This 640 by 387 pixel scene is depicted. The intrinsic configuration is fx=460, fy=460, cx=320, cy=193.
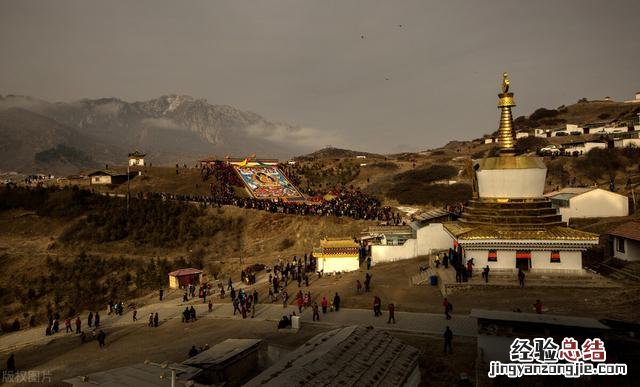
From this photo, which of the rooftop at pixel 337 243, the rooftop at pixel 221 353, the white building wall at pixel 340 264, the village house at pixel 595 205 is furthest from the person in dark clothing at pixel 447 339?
the village house at pixel 595 205

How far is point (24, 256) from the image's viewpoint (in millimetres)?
42469

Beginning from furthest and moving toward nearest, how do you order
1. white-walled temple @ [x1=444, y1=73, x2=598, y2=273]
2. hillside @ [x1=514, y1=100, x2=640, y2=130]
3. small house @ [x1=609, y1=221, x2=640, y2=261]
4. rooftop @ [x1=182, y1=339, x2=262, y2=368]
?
hillside @ [x1=514, y1=100, x2=640, y2=130], small house @ [x1=609, y1=221, x2=640, y2=261], white-walled temple @ [x1=444, y1=73, x2=598, y2=273], rooftop @ [x1=182, y1=339, x2=262, y2=368]

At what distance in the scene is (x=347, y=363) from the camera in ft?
35.4

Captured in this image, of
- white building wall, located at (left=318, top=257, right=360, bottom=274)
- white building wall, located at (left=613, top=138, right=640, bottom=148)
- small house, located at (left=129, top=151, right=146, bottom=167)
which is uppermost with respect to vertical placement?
small house, located at (left=129, top=151, right=146, bottom=167)

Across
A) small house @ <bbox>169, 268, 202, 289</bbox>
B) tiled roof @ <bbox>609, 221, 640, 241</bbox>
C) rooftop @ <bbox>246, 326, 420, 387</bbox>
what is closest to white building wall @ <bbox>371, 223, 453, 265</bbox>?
tiled roof @ <bbox>609, 221, 640, 241</bbox>

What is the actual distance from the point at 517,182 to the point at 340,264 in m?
12.5

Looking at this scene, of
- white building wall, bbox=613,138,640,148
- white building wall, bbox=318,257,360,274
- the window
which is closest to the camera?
the window

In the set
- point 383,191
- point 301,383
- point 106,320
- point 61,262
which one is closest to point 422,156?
point 383,191

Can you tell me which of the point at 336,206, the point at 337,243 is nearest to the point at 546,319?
the point at 337,243

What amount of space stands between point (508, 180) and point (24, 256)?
41.9 m

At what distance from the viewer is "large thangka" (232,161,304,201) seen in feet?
195

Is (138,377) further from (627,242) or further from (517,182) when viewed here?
(627,242)

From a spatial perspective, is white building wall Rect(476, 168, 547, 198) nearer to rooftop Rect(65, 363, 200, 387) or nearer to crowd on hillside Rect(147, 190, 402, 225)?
crowd on hillside Rect(147, 190, 402, 225)

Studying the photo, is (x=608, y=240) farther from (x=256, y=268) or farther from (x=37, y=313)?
(x=37, y=313)
